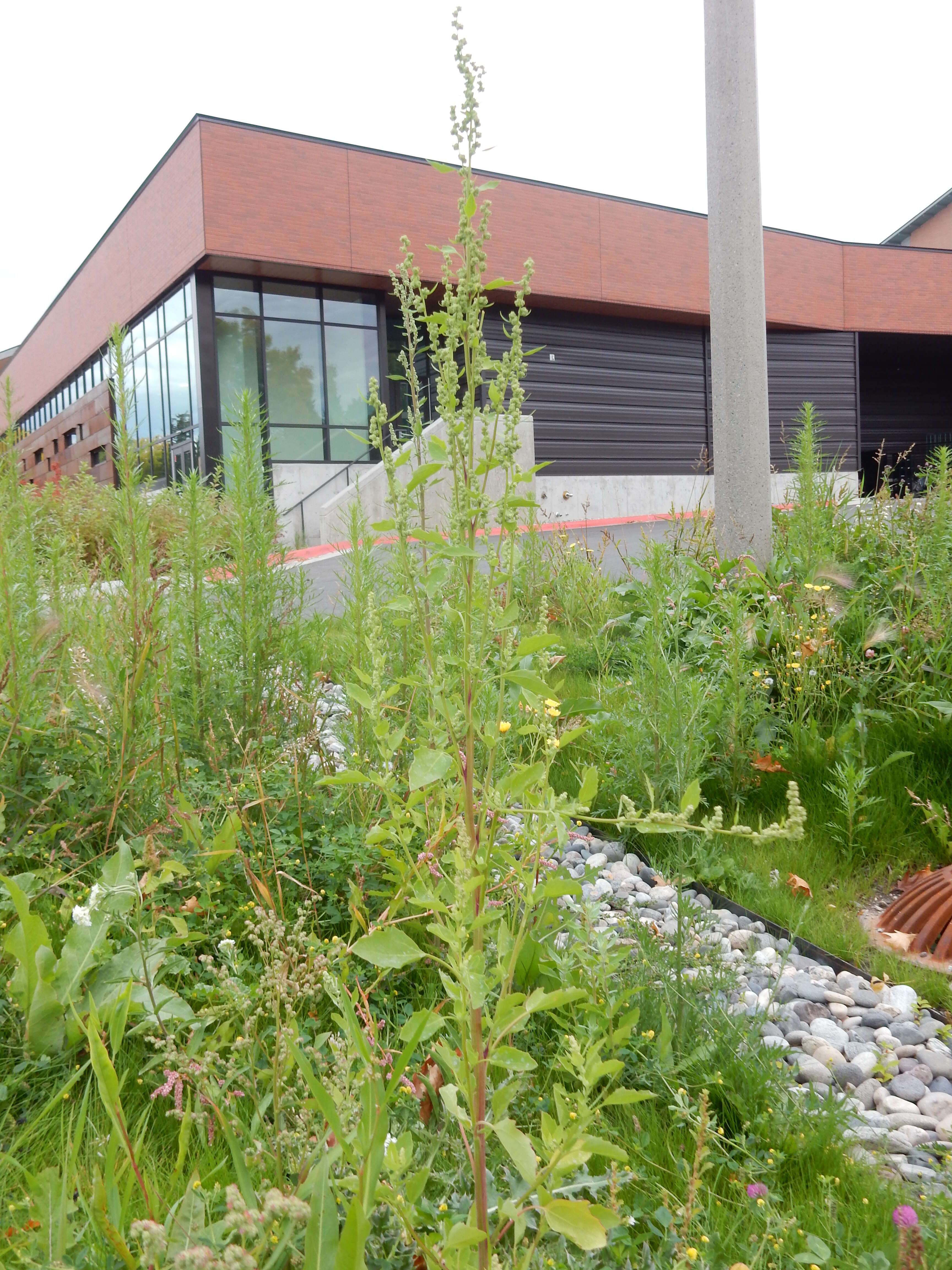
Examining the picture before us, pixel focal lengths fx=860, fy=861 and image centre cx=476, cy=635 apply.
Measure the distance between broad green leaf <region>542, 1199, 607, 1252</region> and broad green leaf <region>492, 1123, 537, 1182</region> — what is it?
39 millimetres

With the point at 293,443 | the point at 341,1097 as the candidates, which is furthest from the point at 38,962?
the point at 293,443

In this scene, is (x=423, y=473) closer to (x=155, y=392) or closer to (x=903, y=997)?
(x=903, y=997)

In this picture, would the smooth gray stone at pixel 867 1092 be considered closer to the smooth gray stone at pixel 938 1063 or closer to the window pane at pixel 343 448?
the smooth gray stone at pixel 938 1063

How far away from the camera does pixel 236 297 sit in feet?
51.3

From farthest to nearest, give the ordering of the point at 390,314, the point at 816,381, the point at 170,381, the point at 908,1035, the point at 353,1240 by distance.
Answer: the point at 816,381
the point at 390,314
the point at 170,381
the point at 908,1035
the point at 353,1240

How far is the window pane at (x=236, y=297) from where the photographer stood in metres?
15.4

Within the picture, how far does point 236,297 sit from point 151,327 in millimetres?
3274

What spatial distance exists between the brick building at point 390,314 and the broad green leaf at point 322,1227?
11.4 meters

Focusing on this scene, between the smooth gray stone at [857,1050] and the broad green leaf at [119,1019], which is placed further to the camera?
the smooth gray stone at [857,1050]

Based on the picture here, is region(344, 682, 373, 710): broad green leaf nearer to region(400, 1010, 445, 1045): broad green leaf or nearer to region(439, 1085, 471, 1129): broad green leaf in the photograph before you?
region(400, 1010, 445, 1045): broad green leaf

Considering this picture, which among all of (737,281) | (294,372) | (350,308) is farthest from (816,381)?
(737,281)

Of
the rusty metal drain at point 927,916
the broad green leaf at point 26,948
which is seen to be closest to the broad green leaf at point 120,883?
the broad green leaf at point 26,948

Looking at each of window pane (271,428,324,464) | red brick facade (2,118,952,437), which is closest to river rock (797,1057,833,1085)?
red brick facade (2,118,952,437)

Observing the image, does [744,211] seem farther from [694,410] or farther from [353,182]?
[694,410]
